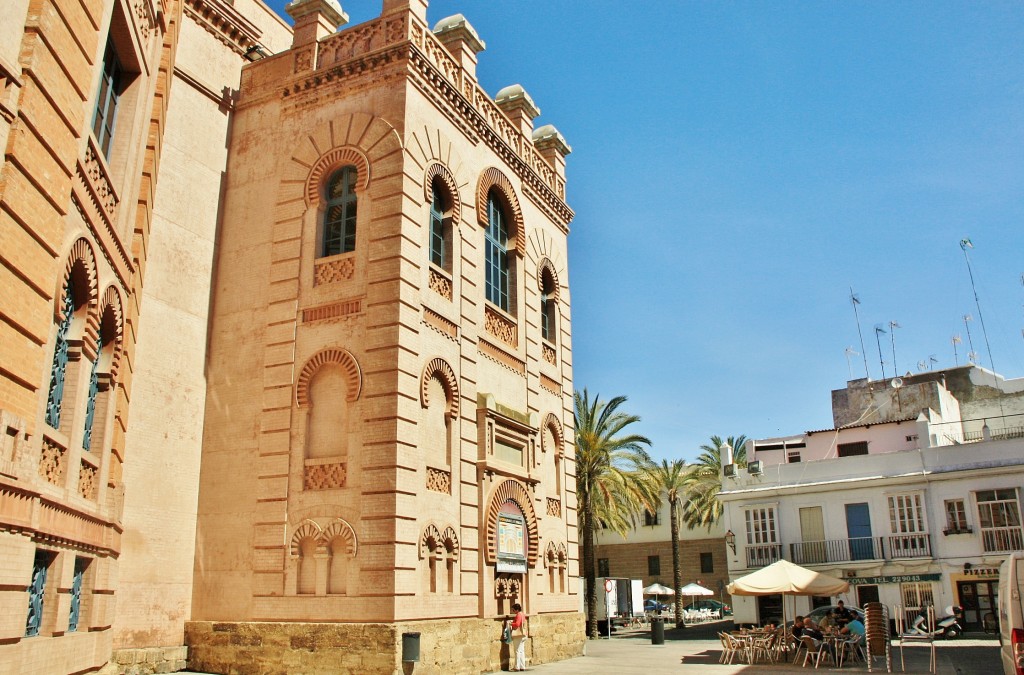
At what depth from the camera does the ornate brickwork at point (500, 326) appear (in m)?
20.0

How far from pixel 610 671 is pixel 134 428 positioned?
10931mm

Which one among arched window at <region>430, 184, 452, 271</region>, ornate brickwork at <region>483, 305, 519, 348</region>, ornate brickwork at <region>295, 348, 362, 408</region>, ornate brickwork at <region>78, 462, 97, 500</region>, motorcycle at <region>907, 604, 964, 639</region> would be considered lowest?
motorcycle at <region>907, 604, 964, 639</region>

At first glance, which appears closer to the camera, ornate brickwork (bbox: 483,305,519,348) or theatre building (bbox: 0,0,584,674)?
theatre building (bbox: 0,0,584,674)

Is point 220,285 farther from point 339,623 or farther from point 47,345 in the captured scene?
point 47,345

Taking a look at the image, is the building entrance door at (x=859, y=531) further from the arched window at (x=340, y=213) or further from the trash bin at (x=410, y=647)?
the arched window at (x=340, y=213)

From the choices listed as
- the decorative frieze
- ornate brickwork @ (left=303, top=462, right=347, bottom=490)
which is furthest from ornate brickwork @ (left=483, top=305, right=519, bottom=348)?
ornate brickwork @ (left=303, top=462, right=347, bottom=490)

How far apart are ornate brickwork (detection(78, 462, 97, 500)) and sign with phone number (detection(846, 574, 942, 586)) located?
2732 centimetres

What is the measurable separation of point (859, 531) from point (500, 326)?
19.4 meters

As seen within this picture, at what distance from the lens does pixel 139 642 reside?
15.1 meters

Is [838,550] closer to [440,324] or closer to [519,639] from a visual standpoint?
[519,639]

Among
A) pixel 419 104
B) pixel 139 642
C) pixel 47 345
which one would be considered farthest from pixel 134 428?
pixel 419 104

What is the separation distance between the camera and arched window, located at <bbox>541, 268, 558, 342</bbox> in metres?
24.1

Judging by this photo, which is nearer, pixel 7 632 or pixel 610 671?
pixel 7 632

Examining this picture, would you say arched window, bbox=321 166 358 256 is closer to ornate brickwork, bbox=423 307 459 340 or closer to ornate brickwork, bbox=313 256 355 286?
ornate brickwork, bbox=313 256 355 286
